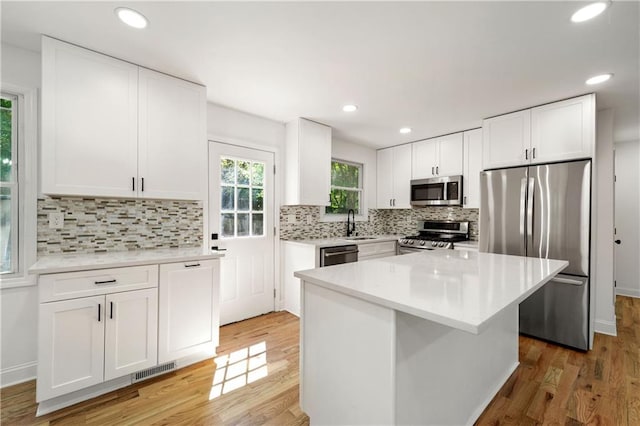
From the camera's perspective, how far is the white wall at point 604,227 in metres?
2.97

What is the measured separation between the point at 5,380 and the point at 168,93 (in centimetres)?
239

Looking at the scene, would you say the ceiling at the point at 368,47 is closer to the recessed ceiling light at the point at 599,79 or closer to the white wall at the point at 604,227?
the recessed ceiling light at the point at 599,79

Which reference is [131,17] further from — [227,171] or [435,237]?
[435,237]

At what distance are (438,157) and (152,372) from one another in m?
4.06

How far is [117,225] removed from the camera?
2344 millimetres

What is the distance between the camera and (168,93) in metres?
2.34

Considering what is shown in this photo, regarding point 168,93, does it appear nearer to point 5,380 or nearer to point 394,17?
point 394,17

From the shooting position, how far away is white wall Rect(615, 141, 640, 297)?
13.6ft

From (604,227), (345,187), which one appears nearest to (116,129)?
(345,187)

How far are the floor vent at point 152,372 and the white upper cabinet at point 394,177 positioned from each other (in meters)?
3.57

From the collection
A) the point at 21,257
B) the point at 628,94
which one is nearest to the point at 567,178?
the point at 628,94

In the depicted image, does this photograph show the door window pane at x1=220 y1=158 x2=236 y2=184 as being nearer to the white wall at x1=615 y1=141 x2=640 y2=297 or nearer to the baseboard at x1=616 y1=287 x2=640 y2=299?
the white wall at x1=615 y1=141 x2=640 y2=297

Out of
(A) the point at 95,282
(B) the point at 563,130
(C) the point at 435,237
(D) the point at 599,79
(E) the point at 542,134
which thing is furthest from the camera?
(C) the point at 435,237

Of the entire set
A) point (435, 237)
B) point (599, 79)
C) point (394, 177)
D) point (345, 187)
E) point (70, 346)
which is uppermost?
point (599, 79)
